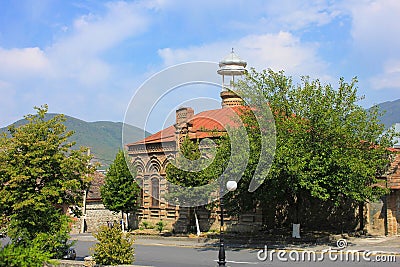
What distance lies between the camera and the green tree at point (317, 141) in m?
23.5

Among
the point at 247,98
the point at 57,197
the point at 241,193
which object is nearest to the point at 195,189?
the point at 241,193

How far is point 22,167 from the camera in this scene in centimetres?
1861

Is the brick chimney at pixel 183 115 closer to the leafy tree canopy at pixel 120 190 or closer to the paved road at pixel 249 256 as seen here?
the leafy tree canopy at pixel 120 190

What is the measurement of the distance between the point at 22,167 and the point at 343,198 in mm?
19299

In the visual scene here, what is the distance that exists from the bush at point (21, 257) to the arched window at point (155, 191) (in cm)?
2200

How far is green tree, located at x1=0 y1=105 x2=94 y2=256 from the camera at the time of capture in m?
18.5

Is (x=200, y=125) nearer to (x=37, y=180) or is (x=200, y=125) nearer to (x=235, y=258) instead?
(x=235, y=258)

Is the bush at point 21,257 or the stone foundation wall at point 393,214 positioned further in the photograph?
the stone foundation wall at point 393,214

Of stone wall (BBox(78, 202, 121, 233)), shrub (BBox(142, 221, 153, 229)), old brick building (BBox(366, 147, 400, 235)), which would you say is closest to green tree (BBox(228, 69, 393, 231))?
old brick building (BBox(366, 147, 400, 235))

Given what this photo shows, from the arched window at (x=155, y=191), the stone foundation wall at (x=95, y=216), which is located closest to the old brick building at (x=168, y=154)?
the arched window at (x=155, y=191)

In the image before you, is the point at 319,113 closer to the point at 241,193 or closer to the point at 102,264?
the point at 241,193

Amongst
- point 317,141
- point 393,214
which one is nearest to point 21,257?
point 317,141

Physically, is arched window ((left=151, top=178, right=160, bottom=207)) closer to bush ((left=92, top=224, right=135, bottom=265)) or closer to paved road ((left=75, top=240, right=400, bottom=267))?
paved road ((left=75, top=240, right=400, bottom=267))

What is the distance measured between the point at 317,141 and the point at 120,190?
740 inches
